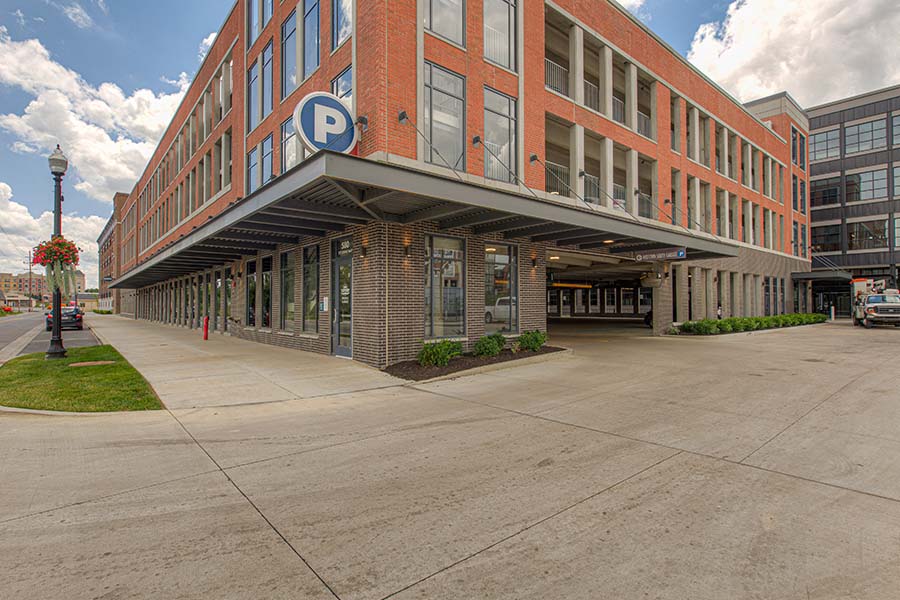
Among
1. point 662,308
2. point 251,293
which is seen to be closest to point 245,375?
point 251,293

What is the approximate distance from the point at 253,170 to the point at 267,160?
1.75m

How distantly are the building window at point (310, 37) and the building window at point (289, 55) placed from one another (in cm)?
67

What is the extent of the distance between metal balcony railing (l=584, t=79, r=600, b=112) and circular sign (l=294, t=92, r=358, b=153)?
36.6 ft

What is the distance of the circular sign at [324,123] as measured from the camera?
35.0 ft

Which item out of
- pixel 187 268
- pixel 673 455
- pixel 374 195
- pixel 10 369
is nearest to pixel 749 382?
pixel 673 455

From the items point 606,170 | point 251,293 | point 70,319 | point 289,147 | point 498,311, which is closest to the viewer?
point 498,311

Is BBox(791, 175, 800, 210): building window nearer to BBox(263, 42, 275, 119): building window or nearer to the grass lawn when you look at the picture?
BBox(263, 42, 275, 119): building window

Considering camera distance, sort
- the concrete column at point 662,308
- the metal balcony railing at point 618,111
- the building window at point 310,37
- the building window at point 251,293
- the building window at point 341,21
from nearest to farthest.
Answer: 1. the building window at point 341,21
2. the building window at point 310,37
3. the metal balcony railing at point 618,111
4. the building window at point 251,293
5. the concrete column at point 662,308

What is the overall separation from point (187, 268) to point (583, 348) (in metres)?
23.1

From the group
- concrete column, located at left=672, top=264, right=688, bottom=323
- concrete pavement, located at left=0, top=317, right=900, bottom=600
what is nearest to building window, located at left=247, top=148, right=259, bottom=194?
concrete pavement, located at left=0, top=317, right=900, bottom=600

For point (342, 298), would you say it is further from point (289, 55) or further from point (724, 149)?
point (724, 149)

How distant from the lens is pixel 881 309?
25.4m

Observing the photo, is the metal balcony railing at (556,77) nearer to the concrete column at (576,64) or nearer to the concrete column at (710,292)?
the concrete column at (576,64)

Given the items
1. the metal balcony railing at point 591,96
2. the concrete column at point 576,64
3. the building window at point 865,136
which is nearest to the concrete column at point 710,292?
the metal balcony railing at point 591,96
